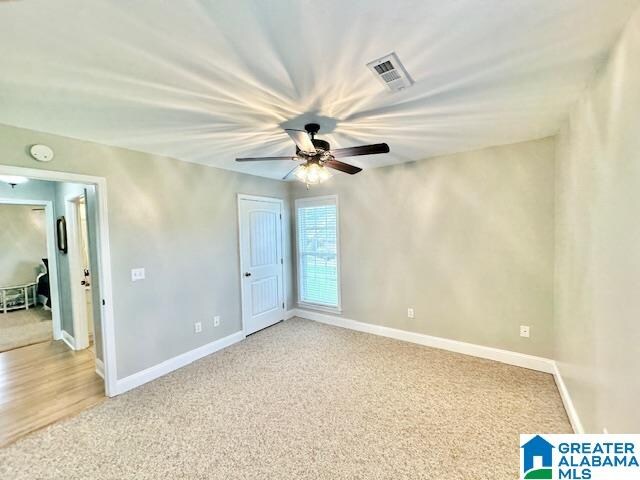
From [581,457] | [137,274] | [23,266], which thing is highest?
[137,274]

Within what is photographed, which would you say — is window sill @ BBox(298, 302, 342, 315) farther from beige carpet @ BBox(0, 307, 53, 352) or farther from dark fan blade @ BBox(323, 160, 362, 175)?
beige carpet @ BBox(0, 307, 53, 352)

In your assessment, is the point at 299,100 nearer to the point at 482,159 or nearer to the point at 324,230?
the point at 482,159

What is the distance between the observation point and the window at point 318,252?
440 centimetres

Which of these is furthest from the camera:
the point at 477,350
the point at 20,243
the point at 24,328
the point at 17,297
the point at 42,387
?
the point at 20,243

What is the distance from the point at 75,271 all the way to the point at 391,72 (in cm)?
453

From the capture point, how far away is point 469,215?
3.25 meters

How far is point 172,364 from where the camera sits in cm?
315

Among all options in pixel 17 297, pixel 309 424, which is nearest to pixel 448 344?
pixel 309 424

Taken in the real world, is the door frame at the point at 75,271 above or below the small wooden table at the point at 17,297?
above

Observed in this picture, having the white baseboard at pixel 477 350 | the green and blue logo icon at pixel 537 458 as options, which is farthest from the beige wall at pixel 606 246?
the green and blue logo icon at pixel 537 458

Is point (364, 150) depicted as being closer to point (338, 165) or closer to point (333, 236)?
point (338, 165)

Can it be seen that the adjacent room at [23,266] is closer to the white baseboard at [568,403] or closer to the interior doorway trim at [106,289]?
the interior doorway trim at [106,289]

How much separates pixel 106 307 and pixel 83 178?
1.23 meters

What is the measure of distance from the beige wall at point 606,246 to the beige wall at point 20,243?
9.08 metres
